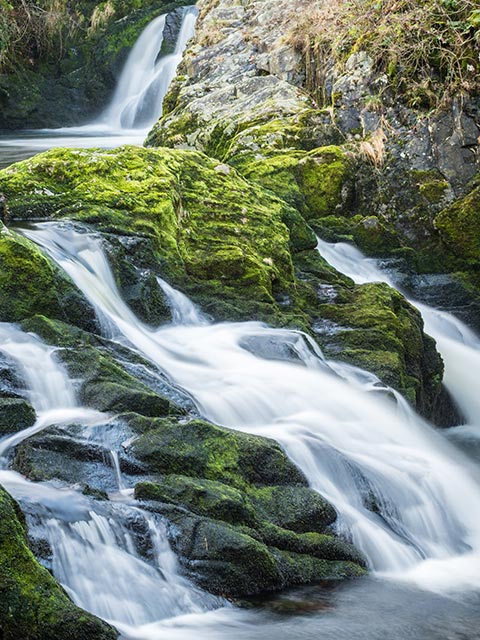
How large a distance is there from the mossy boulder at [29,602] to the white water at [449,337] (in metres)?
5.36

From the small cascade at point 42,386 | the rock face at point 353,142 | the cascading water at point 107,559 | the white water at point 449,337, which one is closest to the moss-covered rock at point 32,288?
the small cascade at point 42,386

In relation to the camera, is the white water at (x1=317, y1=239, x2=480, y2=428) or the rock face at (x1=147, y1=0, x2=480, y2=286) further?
the rock face at (x1=147, y1=0, x2=480, y2=286)

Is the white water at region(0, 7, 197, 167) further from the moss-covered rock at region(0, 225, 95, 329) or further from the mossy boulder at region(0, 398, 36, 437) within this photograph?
the mossy boulder at region(0, 398, 36, 437)

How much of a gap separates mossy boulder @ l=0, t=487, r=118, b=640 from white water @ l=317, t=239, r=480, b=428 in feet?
17.6

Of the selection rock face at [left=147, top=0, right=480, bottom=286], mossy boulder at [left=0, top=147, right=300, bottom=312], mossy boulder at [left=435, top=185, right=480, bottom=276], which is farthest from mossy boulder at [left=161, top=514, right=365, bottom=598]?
mossy boulder at [left=435, top=185, right=480, bottom=276]

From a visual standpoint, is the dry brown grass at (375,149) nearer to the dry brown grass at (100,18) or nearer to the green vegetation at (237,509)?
the green vegetation at (237,509)

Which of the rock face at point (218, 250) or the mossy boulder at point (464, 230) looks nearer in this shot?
the rock face at point (218, 250)

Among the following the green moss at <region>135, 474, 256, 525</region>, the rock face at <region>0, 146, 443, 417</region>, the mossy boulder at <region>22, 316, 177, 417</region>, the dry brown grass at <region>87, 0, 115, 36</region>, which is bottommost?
the green moss at <region>135, 474, 256, 525</region>

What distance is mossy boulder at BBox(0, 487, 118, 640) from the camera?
2.87 m

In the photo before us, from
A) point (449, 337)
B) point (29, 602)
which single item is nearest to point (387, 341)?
point (449, 337)

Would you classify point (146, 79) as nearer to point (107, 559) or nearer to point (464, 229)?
point (464, 229)

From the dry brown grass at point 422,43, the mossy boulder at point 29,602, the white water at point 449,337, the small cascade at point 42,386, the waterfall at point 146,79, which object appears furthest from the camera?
the waterfall at point 146,79

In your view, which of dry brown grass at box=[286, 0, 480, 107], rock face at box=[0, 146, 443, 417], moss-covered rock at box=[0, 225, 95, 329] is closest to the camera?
moss-covered rock at box=[0, 225, 95, 329]

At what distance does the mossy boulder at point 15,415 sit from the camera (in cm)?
441
